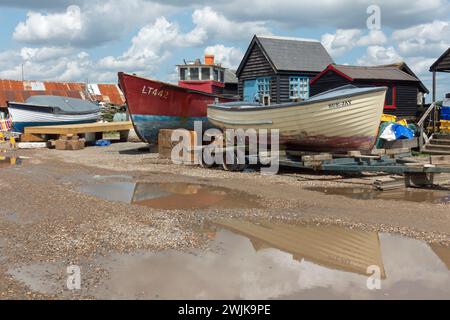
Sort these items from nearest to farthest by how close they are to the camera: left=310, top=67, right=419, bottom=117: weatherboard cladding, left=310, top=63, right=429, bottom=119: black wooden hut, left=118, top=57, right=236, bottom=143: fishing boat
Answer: left=118, top=57, right=236, bottom=143: fishing boat < left=310, top=63, right=429, bottom=119: black wooden hut < left=310, top=67, right=419, bottom=117: weatherboard cladding

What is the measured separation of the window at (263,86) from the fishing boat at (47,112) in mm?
10026

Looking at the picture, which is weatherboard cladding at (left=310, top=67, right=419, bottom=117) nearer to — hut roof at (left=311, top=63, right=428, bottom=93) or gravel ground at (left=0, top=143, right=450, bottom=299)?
hut roof at (left=311, top=63, right=428, bottom=93)

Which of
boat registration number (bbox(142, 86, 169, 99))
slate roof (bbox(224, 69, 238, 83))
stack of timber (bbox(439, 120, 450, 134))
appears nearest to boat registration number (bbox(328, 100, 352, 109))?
boat registration number (bbox(142, 86, 169, 99))

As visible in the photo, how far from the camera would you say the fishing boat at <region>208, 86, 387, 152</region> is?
37.5 feet

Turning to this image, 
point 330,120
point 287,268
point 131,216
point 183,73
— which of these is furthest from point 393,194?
point 183,73

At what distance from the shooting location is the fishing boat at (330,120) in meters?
11.4

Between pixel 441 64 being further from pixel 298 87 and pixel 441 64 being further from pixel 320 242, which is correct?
pixel 320 242

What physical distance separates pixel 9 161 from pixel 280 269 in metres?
14.2

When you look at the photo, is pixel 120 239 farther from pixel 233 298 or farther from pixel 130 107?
pixel 130 107

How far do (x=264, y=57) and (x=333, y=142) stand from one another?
12869mm

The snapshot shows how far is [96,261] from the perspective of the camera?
5938mm

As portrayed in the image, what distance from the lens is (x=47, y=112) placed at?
2436 cm

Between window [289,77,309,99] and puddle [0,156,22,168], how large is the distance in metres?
13.2
